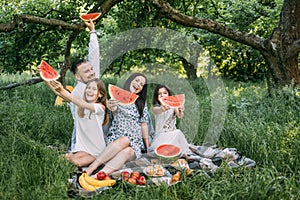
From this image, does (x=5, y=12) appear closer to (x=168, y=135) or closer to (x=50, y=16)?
(x=50, y=16)

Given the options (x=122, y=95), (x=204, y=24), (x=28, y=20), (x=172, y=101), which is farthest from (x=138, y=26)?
(x=122, y=95)

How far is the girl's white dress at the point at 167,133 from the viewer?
13.9 feet

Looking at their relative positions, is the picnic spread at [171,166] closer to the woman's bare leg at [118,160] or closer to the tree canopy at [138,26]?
the woman's bare leg at [118,160]

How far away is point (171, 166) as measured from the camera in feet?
12.7

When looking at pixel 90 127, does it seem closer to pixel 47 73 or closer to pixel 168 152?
pixel 47 73

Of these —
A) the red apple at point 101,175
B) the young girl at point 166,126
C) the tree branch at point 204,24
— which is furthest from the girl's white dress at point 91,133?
the tree branch at point 204,24

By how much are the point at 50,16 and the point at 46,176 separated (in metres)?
4.19

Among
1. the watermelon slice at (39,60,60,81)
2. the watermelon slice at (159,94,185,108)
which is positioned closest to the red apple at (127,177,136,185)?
the watermelon slice at (159,94,185,108)

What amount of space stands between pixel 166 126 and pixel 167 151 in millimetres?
365

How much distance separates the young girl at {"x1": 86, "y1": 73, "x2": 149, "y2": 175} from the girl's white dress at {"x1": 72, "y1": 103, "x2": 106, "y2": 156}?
12 centimetres

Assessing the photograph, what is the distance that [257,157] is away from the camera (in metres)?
4.04

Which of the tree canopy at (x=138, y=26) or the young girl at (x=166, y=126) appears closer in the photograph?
the young girl at (x=166, y=126)

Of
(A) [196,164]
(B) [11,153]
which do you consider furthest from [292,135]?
(B) [11,153]

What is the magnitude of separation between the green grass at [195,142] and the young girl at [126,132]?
1.16 ft
